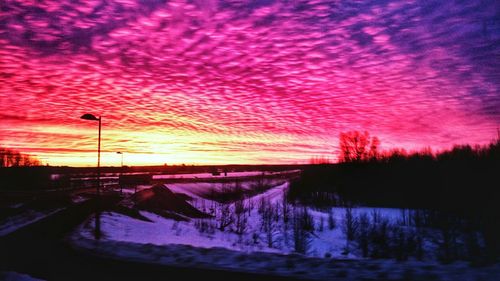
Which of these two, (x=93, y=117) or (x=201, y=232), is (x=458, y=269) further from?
(x=201, y=232)

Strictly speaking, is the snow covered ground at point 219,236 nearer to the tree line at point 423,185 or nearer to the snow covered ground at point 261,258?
the snow covered ground at point 261,258

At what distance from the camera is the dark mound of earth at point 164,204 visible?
41.2 m

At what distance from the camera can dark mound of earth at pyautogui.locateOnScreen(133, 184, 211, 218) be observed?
41219 mm

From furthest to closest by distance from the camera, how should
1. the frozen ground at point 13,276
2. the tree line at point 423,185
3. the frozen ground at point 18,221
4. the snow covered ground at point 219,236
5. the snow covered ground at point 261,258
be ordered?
the tree line at point 423,185 → the frozen ground at point 18,221 → the snow covered ground at point 219,236 → the frozen ground at point 13,276 → the snow covered ground at point 261,258

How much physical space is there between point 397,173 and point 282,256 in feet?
154

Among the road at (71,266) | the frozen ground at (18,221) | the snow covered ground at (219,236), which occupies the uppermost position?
the road at (71,266)

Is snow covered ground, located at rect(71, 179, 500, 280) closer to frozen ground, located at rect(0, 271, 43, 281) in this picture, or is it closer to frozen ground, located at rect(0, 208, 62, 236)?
frozen ground, located at rect(0, 271, 43, 281)

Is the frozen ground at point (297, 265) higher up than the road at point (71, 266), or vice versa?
the frozen ground at point (297, 265)

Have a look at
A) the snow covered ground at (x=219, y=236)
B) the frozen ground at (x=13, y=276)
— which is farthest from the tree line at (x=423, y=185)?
the frozen ground at (x=13, y=276)

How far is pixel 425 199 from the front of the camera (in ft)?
160

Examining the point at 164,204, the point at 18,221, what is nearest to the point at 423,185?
the point at 164,204

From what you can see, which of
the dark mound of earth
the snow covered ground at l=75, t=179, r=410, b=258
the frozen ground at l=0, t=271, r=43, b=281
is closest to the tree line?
the snow covered ground at l=75, t=179, r=410, b=258

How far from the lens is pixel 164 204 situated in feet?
148

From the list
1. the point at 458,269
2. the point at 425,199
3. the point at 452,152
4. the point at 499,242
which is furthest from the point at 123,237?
the point at 452,152
